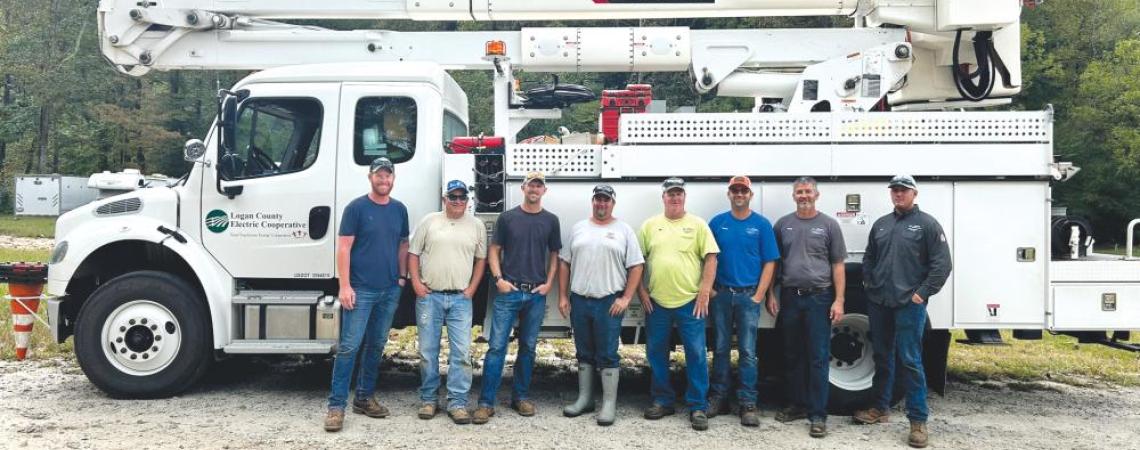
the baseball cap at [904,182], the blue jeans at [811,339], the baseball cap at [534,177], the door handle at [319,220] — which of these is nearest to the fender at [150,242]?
the door handle at [319,220]

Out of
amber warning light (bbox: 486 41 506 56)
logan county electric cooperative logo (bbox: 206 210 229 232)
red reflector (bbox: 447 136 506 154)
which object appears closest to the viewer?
red reflector (bbox: 447 136 506 154)

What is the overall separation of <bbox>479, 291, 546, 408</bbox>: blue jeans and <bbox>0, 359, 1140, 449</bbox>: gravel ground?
288 millimetres

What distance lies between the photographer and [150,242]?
664 centimetres

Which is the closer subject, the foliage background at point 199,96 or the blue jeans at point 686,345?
the blue jeans at point 686,345

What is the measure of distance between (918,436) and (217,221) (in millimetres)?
5356

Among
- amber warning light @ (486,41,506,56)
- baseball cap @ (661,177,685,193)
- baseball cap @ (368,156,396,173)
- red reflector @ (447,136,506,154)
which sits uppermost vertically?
amber warning light @ (486,41,506,56)

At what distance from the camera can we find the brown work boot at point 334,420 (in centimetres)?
581

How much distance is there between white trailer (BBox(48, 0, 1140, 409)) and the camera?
244 inches

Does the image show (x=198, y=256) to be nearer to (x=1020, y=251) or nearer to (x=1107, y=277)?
(x=1020, y=251)

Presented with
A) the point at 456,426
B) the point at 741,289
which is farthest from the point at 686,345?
the point at 456,426

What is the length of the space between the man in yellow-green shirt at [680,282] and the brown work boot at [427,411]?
1624 mm

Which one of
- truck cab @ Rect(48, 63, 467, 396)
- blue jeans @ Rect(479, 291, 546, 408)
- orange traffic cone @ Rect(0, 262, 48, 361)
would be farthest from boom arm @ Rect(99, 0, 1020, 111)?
blue jeans @ Rect(479, 291, 546, 408)

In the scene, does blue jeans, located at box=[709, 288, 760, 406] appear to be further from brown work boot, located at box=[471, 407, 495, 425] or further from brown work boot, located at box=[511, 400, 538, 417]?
brown work boot, located at box=[471, 407, 495, 425]

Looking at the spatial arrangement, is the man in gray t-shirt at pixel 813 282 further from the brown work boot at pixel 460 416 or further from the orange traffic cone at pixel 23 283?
the orange traffic cone at pixel 23 283
